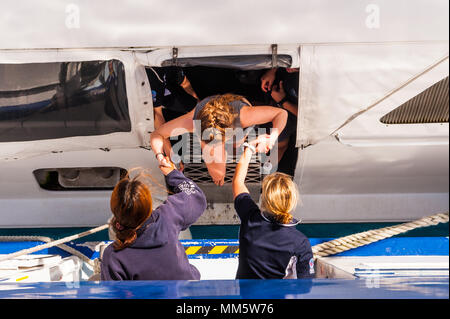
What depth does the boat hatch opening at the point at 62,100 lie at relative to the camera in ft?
5.05

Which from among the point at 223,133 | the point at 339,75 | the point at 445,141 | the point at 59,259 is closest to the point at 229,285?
the point at 223,133

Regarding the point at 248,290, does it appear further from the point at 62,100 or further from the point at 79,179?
the point at 79,179

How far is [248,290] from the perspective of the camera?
91cm

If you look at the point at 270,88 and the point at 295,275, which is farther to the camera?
the point at 270,88

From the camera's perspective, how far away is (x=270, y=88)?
172 cm

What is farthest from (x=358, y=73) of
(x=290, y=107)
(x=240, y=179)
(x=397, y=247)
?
(x=397, y=247)

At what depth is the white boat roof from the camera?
1375 mm

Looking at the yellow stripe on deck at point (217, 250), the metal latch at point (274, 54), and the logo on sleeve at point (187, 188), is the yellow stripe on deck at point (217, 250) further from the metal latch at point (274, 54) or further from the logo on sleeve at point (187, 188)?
the metal latch at point (274, 54)

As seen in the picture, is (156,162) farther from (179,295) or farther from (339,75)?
(179,295)

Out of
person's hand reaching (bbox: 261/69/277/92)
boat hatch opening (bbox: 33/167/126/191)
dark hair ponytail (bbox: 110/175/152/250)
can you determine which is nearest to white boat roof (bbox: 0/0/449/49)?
person's hand reaching (bbox: 261/69/277/92)

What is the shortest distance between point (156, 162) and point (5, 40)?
0.75 m

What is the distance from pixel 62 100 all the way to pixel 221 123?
1.97ft

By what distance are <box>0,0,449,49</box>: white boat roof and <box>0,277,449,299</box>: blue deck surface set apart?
81 cm

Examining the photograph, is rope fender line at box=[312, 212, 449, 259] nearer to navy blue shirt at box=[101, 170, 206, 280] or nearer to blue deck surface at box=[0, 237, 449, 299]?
blue deck surface at box=[0, 237, 449, 299]
